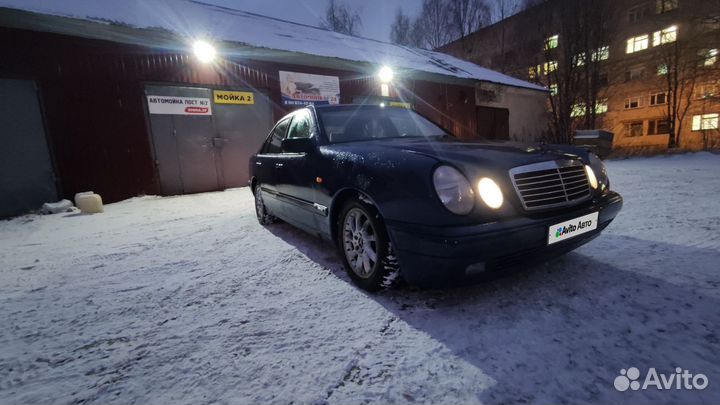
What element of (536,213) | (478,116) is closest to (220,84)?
(536,213)

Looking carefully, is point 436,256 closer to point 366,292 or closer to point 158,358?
point 366,292

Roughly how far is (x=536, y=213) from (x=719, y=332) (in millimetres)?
926

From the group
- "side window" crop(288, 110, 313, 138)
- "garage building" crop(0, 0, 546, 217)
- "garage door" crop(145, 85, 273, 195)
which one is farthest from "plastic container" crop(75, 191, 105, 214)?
"side window" crop(288, 110, 313, 138)

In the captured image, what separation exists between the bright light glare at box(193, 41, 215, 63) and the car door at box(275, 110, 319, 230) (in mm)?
5507

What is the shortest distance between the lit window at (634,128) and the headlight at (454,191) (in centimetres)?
2932

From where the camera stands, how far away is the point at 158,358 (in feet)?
5.06

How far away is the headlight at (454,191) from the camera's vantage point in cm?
162

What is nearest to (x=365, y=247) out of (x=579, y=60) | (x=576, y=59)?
(x=576, y=59)

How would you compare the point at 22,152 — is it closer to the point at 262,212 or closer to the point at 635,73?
the point at 262,212

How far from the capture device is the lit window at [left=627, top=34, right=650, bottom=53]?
21703 millimetres

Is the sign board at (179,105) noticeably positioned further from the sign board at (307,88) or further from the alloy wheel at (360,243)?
the alloy wheel at (360,243)

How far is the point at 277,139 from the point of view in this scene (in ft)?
11.8

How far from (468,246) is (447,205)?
0.23 meters

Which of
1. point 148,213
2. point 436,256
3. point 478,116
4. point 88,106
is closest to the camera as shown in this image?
point 436,256
